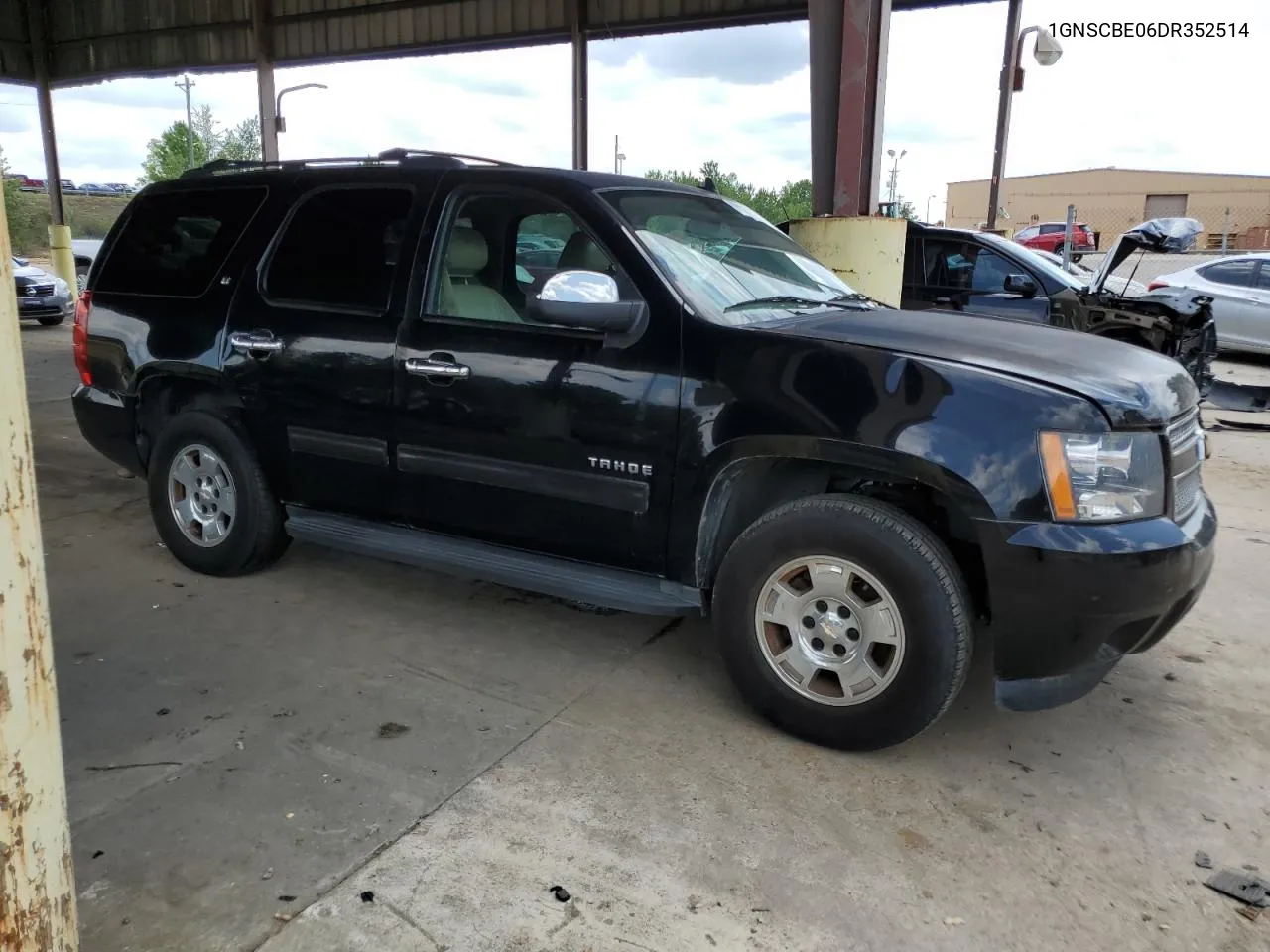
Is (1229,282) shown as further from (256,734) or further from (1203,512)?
(256,734)

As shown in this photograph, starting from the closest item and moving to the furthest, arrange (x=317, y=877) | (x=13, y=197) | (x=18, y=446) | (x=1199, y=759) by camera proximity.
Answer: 1. (x=18, y=446)
2. (x=317, y=877)
3. (x=1199, y=759)
4. (x=13, y=197)

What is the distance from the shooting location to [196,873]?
2.46m

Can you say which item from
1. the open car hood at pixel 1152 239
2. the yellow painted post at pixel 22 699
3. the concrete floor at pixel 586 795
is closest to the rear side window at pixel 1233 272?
the open car hood at pixel 1152 239

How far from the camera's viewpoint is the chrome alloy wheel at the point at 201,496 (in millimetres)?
4375

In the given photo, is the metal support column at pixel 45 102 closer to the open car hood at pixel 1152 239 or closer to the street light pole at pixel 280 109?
the street light pole at pixel 280 109

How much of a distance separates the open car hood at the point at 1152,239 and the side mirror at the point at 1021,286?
0.60 meters

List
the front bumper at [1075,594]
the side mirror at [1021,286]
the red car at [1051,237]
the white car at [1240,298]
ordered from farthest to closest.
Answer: the red car at [1051,237] → the white car at [1240,298] → the side mirror at [1021,286] → the front bumper at [1075,594]

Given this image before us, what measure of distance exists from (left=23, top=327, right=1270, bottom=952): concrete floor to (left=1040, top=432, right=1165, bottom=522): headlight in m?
0.89

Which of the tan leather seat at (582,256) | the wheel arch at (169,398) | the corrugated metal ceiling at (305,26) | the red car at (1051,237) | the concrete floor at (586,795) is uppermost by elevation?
the corrugated metal ceiling at (305,26)

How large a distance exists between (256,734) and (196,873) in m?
0.72

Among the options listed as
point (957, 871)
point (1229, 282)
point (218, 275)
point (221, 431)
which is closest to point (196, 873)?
point (957, 871)

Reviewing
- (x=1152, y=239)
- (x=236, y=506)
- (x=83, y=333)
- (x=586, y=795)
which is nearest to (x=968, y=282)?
(x=1152, y=239)

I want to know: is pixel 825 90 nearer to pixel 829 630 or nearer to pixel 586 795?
pixel 829 630

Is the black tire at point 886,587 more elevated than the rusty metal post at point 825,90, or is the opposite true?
the rusty metal post at point 825,90
